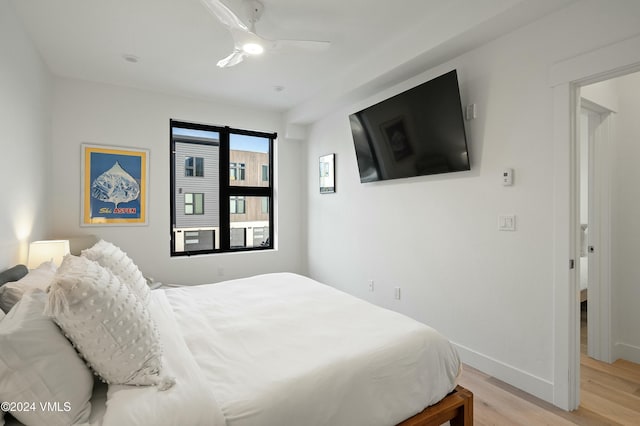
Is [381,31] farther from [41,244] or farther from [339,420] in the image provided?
[41,244]

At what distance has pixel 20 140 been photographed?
2.31 m

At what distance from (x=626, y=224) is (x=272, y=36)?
3.30 meters

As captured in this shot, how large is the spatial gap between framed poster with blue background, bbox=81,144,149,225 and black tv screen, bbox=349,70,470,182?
256 cm

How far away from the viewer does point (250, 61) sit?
3.01 metres

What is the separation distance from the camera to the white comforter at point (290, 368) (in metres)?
1.07

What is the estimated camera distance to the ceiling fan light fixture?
85.3 inches

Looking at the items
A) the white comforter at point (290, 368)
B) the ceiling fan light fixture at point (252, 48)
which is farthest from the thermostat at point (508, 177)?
the ceiling fan light fixture at point (252, 48)

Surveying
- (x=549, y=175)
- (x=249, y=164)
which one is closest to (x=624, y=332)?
(x=549, y=175)

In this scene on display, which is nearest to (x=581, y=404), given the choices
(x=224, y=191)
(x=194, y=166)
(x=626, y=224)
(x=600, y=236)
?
(x=600, y=236)

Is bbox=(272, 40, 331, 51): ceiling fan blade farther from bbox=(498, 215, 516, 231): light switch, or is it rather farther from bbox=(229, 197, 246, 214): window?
bbox=(229, 197, 246, 214): window

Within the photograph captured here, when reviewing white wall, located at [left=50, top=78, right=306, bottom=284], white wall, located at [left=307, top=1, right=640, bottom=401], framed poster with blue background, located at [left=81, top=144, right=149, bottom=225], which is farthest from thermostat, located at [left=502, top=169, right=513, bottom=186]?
framed poster with blue background, located at [left=81, top=144, right=149, bottom=225]

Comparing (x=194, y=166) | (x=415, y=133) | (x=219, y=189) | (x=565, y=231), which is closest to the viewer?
(x=565, y=231)

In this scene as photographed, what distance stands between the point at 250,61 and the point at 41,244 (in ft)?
7.60

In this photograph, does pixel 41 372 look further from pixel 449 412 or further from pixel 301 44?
pixel 301 44
